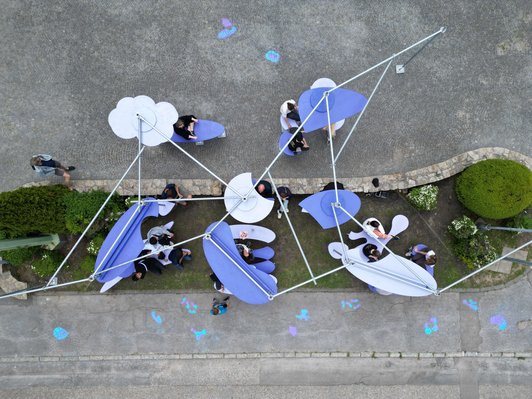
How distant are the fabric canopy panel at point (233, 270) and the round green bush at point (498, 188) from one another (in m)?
5.45

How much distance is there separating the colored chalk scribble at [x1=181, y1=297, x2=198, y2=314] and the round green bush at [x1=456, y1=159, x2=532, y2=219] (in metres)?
7.69

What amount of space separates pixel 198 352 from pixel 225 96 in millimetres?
7093

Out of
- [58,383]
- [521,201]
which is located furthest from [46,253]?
[521,201]

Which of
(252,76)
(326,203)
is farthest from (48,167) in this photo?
(326,203)

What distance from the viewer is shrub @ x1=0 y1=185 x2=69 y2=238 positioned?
838 cm

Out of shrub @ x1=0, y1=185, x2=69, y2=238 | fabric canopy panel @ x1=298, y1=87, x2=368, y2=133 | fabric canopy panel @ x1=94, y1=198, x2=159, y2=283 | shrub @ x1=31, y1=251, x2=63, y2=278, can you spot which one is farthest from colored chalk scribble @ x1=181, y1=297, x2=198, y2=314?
fabric canopy panel @ x1=298, y1=87, x2=368, y2=133

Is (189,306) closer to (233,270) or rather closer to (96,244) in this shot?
(233,270)

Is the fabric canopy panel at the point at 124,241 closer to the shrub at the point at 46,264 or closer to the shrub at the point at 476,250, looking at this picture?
the shrub at the point at 46,264

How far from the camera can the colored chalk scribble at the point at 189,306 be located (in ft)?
32.6

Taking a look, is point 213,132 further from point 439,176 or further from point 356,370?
point 356,370

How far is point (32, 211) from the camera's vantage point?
335 inches

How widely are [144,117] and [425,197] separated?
23.3 feet

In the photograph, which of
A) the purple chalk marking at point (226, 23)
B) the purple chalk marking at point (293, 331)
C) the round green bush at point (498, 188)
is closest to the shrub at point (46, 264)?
the purple chalk marking at point (293, 331)

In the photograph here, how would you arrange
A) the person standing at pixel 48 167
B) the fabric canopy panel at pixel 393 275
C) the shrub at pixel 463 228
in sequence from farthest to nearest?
the shrub at pixel 463 228
the person standing at pixel 48 167
the fabric canopy panel at pixel 393 275
